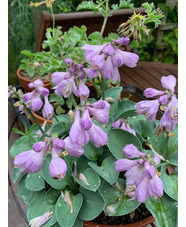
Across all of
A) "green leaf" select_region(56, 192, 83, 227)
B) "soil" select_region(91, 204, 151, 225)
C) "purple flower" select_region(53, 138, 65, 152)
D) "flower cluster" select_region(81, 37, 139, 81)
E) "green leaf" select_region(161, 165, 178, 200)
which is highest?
"flower cluster" select_region(81, 37, 139, 81)

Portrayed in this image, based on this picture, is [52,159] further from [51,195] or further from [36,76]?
[36,76]

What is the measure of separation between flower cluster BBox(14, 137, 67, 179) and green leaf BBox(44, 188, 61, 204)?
0.78 feet

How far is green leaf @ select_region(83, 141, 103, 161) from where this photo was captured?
0.76 m

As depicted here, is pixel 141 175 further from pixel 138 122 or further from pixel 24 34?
pixel 24 34

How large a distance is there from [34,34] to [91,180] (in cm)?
167

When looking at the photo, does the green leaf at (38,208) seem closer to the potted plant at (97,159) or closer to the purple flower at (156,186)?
the potted plant at (97,159)

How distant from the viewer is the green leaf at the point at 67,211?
648mm

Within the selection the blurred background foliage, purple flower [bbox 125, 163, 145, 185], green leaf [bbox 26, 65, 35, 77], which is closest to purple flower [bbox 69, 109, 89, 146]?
purple flower [bbox 125, 163, 145, 185]

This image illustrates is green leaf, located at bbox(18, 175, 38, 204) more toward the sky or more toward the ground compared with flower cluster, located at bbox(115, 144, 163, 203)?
more toward the ground

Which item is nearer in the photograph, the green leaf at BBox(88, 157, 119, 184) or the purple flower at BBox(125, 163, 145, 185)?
the purple flower at BBox(125, 163, 145, 185)

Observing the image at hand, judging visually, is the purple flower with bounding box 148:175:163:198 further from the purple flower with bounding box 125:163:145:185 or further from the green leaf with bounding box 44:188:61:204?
the green leaf with bounding box 44:188:61:204

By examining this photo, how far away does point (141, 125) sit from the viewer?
88 centimetres

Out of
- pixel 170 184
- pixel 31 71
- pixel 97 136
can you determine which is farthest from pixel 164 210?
pixel 31 71

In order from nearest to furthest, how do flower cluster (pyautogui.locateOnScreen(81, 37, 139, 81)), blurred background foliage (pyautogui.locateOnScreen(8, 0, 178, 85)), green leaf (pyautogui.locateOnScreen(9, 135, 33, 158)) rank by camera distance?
1. flower cluster (pyautogui.locateOnScreen(81, 37, 139, 81))
2. green leaf (pyautogui.locateOnScreen(9, 135, 33, 158))
3. blurred background foliage (pyautogui.locateOnScreen(8, 0, 178, 85))
